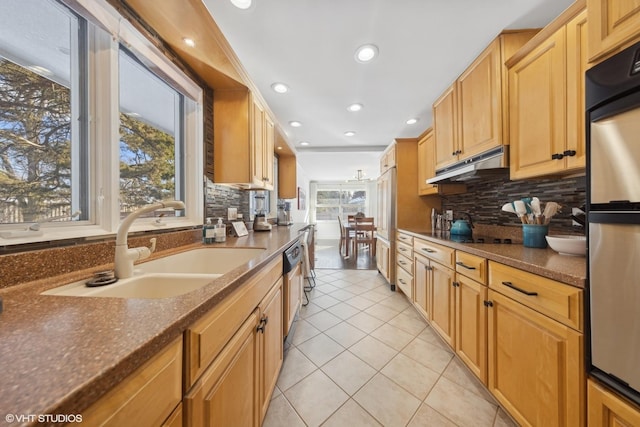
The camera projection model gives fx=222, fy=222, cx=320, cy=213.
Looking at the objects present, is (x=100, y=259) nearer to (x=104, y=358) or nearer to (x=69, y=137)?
(x=69, y=137)

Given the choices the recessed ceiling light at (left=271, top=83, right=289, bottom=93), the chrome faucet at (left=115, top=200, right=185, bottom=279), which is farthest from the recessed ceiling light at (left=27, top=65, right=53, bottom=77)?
the recessed ceiling light at (left=271, top=83, right=289, bottom=93)

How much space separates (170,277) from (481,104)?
2230 mm

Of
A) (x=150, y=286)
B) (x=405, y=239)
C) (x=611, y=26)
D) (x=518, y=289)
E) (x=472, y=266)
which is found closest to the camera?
(x=611, y=26)

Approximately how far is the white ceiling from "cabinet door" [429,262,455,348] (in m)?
1.66

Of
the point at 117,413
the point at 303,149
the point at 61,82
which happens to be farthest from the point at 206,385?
the point at 303,149

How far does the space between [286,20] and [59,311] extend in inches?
69.4

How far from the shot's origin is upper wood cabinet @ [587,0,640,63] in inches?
29.2

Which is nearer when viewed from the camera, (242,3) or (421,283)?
(242,3)

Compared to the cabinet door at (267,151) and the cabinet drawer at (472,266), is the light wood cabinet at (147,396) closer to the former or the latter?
the cabinet drawer at (472,266)

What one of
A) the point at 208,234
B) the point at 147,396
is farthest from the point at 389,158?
the point at 147,396

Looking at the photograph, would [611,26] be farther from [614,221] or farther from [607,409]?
[607,409]

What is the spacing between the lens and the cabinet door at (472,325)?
1.28 m

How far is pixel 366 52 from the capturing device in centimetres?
169

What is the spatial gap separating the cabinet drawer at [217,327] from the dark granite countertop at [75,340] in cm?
4
